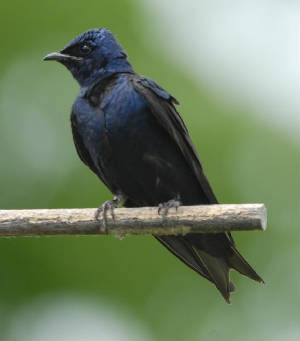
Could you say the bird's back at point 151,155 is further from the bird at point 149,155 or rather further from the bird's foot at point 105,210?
the bird's foot at point 105,210

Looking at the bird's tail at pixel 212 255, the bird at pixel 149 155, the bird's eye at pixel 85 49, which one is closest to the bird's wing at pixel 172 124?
the bird at pixel 149 155

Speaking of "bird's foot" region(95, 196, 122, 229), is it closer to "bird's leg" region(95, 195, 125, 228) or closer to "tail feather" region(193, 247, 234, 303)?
"bird's leg" region(95, 195, 125, 228)

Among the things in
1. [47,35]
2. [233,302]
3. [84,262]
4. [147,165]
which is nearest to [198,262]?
[147,165]

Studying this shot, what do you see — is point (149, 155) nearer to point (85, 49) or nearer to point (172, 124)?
point (172, 124)

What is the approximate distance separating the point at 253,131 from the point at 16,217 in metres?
2.67

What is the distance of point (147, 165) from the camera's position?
582cm

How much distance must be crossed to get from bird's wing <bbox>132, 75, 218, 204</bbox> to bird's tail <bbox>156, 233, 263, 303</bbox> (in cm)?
24

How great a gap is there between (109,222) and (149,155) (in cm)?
97

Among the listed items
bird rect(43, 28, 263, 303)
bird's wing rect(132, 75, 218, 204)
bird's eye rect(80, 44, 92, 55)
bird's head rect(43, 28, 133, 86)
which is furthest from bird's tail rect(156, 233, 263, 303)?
bird's eye rect(80, 44, 92, 55)

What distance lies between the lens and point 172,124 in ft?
18.8

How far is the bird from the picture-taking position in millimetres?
5738

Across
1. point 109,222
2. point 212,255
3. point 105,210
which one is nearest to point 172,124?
point 212,255

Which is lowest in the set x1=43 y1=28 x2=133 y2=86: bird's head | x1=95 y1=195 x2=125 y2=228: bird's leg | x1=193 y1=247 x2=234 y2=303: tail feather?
x1=193 y1=247 x2=234 y2=303: tail feather

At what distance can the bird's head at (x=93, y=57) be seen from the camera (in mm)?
6242
